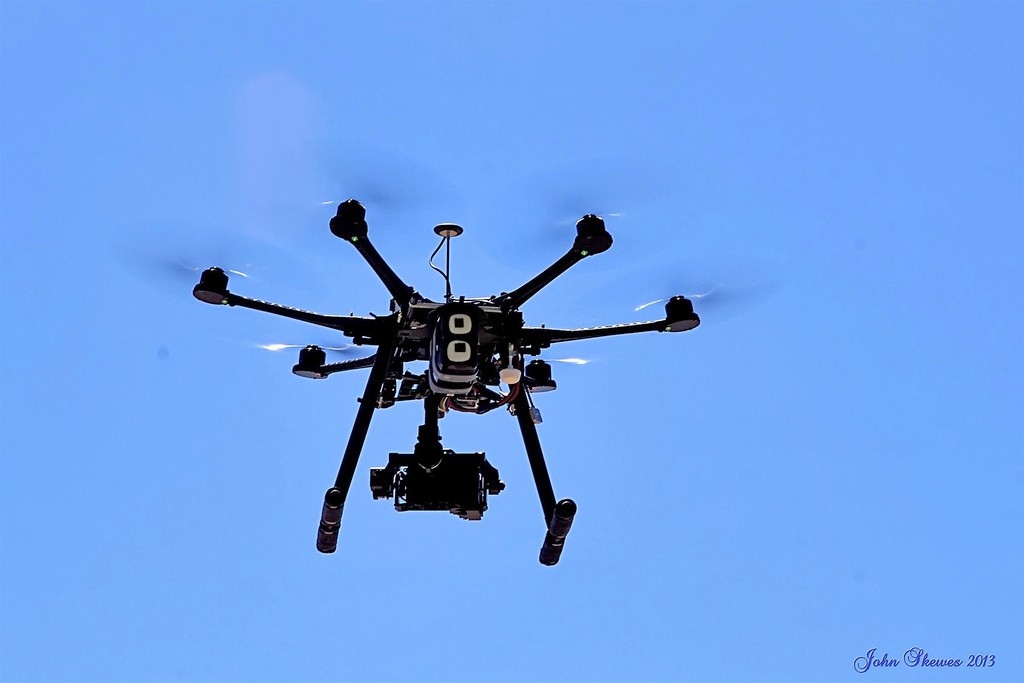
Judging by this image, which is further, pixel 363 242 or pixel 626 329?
pixel 626 329

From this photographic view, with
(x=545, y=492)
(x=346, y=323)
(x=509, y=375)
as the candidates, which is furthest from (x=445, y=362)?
(x=545, y=492)

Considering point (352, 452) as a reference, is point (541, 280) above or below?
above

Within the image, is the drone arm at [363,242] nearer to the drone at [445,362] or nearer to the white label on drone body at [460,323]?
the drone at [445,362]

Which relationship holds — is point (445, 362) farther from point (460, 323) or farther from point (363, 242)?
point (363, 242)

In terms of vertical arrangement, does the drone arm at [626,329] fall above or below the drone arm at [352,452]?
above

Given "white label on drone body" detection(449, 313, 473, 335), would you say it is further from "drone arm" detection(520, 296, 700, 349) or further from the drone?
"drone arm" detection(520, 296, 700, 349)

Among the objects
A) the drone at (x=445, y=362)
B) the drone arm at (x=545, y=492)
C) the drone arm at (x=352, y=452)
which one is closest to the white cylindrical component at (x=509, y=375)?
the drone at (x=445, y=362)

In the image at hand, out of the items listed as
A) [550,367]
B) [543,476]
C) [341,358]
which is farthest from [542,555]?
[341,358]
